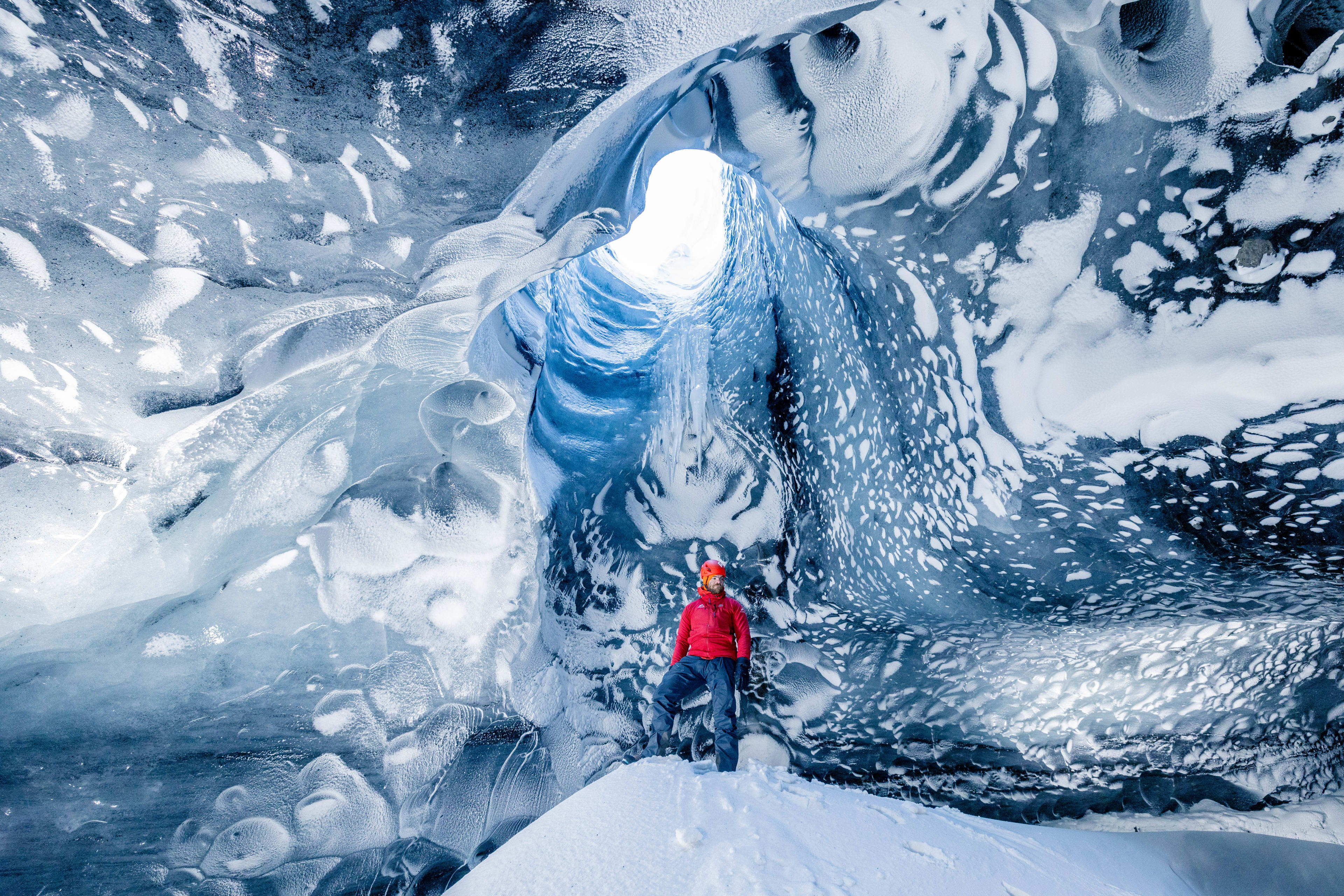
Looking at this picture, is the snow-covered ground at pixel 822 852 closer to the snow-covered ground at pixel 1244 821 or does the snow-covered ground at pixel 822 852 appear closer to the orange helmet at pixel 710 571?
the snow-covered ground at pixel 1244 821

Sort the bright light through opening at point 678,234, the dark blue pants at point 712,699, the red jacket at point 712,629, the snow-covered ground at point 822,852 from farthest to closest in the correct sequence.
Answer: the bright light through opening at point 678,234
the red jacket at point 712,629
the dark blue pants at point 712,699
the snow-covered ground at point 822,852

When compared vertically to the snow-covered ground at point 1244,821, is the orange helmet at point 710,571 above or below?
above

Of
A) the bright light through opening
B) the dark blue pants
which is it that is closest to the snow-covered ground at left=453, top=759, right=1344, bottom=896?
the dark blue pants

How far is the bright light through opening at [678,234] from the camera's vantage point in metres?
3.75

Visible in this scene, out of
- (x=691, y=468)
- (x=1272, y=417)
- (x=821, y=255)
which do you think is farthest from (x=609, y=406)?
(x=1272, y=417)

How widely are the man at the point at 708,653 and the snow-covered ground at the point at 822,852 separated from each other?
0.28m

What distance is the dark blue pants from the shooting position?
1972mm

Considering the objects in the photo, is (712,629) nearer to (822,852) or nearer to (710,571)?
(710,571)

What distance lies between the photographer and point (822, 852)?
1.21 meters

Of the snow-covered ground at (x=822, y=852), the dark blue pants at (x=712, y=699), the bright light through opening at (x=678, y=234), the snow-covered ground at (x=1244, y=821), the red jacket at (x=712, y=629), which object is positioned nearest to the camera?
the snow-covered ground at (x=822, y=852)

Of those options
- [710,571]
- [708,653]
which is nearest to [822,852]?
[708,653]

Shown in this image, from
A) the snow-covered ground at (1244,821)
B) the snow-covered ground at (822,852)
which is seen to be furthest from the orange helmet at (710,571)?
the snow-covered ground at (1244,821)

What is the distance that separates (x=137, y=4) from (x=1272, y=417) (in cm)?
248

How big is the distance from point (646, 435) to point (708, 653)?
1.17 meters
